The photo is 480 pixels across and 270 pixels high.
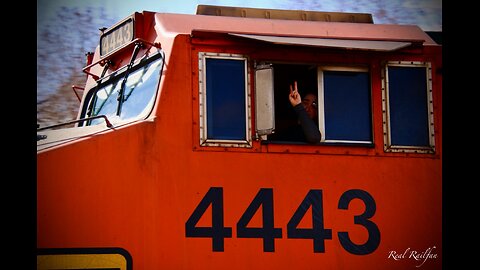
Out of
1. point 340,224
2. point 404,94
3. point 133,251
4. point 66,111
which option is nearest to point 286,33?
point 404,94

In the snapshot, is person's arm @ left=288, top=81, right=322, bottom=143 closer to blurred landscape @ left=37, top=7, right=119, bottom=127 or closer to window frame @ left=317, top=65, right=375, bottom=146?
window frame @ left=317, top=65, right=375, bottom=146

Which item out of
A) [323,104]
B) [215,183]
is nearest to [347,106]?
[323,104]

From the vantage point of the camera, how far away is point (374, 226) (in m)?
7.39

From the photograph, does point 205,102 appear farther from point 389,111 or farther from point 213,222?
point 389,111

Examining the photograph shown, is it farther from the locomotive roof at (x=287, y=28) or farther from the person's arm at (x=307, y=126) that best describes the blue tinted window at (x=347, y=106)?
the locomotive roof at (x=287, y=28)

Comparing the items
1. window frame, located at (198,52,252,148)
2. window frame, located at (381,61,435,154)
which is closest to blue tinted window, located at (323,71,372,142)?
window frame, located at (381,61,435,154)

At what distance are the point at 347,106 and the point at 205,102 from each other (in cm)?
124

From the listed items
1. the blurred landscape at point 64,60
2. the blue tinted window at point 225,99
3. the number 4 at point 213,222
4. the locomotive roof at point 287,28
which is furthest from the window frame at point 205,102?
the blurred landscape at point 64,60

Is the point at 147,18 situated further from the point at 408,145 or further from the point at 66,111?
the point at 66,111

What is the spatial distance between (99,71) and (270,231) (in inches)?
117

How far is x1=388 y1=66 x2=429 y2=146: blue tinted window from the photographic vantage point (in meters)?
7.60

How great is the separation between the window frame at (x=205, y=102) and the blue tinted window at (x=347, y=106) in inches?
27.3

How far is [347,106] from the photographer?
755cm

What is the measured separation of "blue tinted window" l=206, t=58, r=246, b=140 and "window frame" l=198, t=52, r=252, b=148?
0.06ft
